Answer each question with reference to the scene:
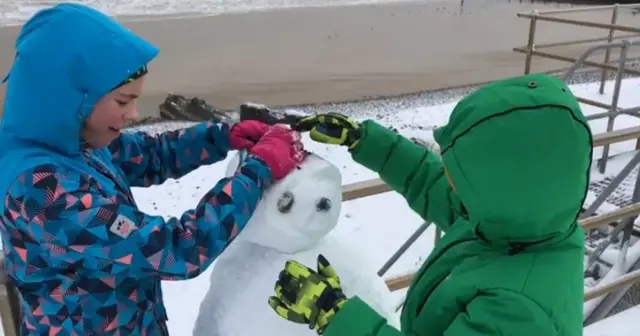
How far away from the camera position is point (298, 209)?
4.76ft

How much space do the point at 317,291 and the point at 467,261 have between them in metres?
0.29

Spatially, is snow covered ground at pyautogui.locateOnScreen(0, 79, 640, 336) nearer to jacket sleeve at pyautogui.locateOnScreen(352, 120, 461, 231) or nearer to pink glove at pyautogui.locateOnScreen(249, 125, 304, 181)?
jacket sleeve at pyautogui.locateOnScreen(352, 120, 461, 231)

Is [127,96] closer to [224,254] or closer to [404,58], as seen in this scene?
[224,254]

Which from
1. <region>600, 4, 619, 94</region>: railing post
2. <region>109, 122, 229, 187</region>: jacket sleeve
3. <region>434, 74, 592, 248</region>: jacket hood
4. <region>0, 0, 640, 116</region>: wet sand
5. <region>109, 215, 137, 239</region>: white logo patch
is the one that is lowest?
<region>0, 0, 640, 116</region>: wet sand

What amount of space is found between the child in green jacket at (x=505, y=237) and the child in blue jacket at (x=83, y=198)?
220 mm

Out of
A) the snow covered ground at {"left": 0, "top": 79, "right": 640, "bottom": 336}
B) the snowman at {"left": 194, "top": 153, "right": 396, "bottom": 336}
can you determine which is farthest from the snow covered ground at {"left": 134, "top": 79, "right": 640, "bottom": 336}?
the snowman at {"left": 194, "top": 153, "right": 396, "bottom": 336}

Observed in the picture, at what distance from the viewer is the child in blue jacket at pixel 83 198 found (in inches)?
45.2

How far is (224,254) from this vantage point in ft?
5.21

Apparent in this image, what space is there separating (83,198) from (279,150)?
428 mm

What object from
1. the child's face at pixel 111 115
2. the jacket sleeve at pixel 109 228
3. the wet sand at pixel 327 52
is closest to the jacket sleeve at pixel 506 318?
the jacket sleeve at pixel 109 228

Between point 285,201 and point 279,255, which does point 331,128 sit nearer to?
point 285,201

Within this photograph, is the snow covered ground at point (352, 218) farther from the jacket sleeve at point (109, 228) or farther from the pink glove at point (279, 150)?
the jacket sleeve at point (109, 228)

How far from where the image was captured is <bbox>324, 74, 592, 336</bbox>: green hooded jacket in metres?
1.02

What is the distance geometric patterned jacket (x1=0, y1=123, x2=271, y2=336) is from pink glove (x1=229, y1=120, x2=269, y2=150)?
187mm
